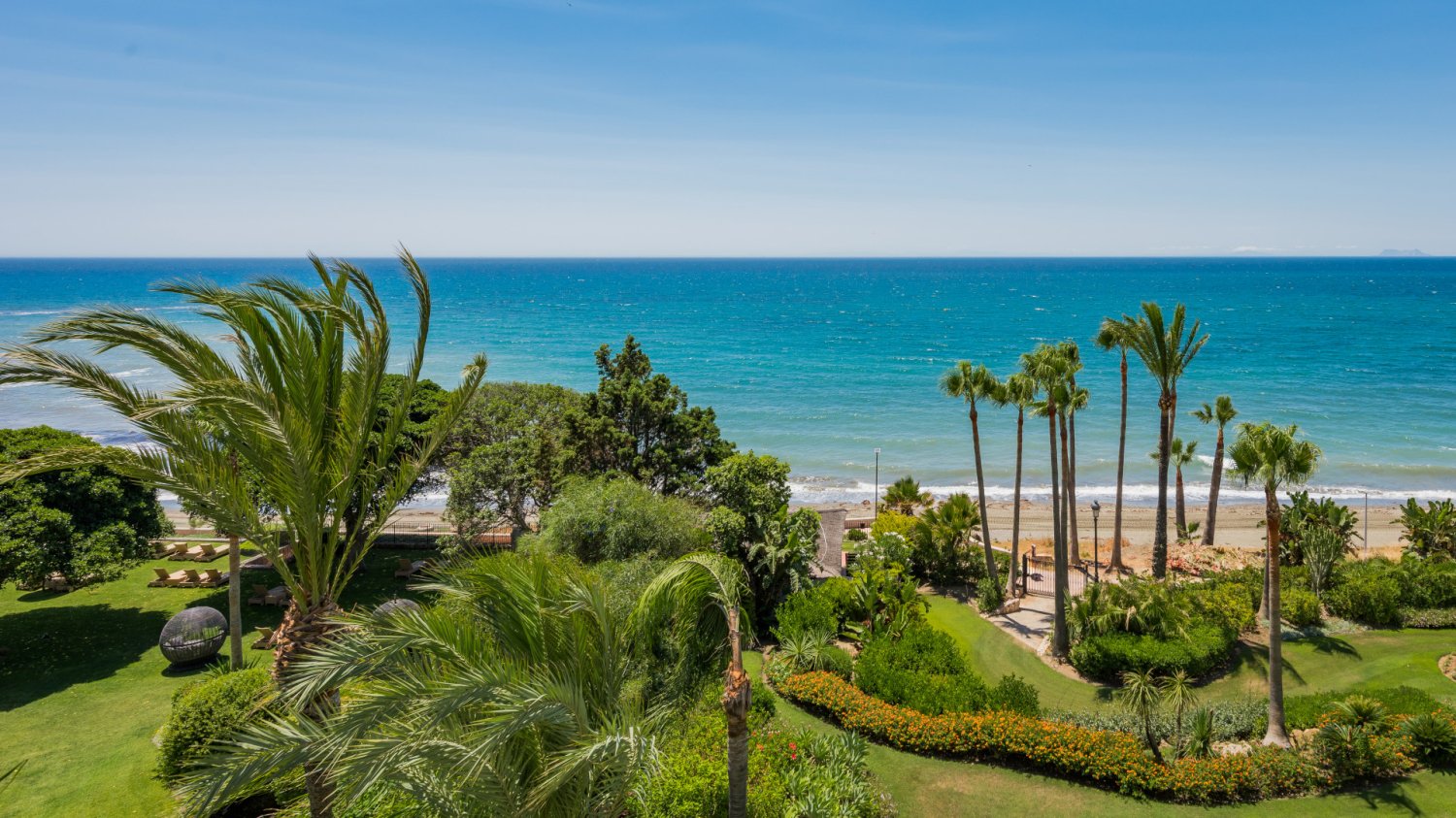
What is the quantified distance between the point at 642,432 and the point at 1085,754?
14872mm

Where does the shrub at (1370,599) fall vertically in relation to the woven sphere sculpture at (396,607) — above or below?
below

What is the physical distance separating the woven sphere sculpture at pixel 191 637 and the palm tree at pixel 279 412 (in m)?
11.1

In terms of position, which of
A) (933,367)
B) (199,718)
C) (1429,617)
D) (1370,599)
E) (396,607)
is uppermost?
(396,607)

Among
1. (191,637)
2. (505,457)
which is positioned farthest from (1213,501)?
(191,637)

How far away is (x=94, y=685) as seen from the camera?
17359 millimetres

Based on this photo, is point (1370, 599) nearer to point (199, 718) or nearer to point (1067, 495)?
point (1067, 495)

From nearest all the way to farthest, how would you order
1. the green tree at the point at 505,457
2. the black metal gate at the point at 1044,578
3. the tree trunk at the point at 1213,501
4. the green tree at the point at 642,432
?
the green tree at the point at 505,457, the green tree at the point at 642,432, the black metal gate at the point at 1044,578, the tree trunk at the point at 1213,501

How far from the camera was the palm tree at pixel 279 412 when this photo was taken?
7.80 metres

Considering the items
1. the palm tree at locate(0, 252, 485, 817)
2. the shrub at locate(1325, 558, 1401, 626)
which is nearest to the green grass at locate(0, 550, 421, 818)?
the palm tree at locate(0, 252, 485, 817)

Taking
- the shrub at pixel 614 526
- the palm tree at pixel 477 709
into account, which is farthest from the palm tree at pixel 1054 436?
the palm tree at pixel 477 709

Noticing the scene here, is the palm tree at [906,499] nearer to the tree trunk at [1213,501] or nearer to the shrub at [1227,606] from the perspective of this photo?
the tree trunk at [1213,501]

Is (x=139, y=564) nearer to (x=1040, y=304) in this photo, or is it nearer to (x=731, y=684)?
(x=731, y=684)

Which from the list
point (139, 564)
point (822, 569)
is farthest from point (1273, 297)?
point (139, 564)

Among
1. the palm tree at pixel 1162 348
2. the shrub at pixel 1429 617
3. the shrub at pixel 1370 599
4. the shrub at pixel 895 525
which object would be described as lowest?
the shrub at pixel 1429 617
